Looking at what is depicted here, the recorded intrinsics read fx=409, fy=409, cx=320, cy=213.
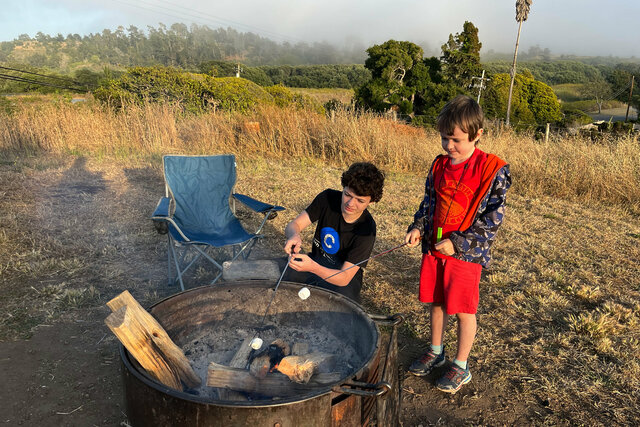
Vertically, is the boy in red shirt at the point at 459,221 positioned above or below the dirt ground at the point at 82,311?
above

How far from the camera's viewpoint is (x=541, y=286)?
3250 mm

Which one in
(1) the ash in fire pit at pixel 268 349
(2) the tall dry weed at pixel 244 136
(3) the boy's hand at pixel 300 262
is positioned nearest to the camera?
(1) the ash in fire pit at pixel 268 349

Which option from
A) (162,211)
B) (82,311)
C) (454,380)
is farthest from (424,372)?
(82,311)

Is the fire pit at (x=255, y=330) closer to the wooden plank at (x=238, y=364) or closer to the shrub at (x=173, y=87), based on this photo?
the wooden plank at (x=238, y=364)

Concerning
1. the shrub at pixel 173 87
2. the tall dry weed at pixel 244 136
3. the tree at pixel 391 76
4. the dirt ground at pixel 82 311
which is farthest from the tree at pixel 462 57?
the dirt ground at pixel 82 311

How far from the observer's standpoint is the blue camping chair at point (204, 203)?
3.35 meters

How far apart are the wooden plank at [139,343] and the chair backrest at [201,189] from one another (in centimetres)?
215

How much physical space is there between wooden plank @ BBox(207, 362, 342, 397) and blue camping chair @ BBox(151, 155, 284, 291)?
6.02 feet

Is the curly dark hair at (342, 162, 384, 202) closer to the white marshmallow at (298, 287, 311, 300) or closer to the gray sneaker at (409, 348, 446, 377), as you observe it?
the white marshmallow at (298, 287, 311, 300)

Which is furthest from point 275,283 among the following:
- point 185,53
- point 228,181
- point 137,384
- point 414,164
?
point 185,53

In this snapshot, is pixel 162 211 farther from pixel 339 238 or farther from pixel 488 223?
pixel 488 223

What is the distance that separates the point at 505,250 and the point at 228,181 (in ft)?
9.18

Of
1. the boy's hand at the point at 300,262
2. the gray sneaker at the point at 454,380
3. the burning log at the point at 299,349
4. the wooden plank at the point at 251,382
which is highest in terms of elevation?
the boy's hand at the point at 300,262

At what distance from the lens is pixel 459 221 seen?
1929mm
